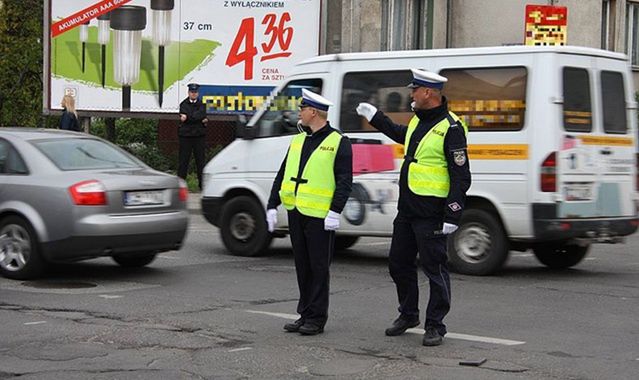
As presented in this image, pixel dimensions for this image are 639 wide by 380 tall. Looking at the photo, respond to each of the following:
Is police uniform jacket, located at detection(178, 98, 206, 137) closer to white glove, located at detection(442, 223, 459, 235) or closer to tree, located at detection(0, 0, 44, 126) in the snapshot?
tree, located at detection(0, 0, 44, 126)

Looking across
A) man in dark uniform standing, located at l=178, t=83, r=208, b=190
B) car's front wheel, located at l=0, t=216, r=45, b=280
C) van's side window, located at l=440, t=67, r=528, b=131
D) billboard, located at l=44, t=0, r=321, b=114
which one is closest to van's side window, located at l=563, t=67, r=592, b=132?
van's side window, located at l=440, t=67, r=528, b=131

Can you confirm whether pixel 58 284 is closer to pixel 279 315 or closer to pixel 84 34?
pixel 279 315

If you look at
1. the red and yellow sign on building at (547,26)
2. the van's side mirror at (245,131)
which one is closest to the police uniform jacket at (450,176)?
the van's side mirror at (245,131)

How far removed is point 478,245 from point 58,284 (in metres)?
4.17

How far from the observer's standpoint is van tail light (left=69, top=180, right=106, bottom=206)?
439 inches

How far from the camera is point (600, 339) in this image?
29.1 ft

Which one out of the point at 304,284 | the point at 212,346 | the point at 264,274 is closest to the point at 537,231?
the point at 264,274

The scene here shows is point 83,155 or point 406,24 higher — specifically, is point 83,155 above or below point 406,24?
below

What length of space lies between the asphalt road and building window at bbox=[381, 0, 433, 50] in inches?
540

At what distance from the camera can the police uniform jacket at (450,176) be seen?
8312 mm

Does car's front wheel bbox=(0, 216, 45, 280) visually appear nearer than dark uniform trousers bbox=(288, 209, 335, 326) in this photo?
No

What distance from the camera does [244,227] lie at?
45.8ft

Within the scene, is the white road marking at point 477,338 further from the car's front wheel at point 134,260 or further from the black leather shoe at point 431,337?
the car's front wheel at point 134,260

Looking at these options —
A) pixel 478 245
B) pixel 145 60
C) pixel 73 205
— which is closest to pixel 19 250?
pixel 73 205
